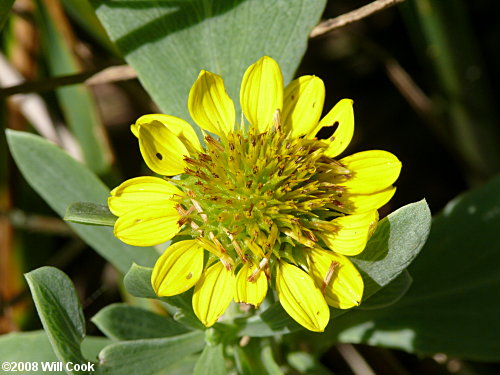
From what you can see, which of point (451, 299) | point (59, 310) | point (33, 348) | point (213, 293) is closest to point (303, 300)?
point (213, 293)

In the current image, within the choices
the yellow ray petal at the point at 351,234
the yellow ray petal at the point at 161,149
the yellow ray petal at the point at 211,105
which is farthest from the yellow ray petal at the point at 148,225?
the yellow ray petal at the point at 351,234

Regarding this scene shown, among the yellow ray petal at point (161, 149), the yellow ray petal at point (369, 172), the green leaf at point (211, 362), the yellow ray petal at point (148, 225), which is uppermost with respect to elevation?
the yellow ray petal at point (161, 149)

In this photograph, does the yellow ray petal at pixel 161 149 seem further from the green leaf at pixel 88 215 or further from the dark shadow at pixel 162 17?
the dark shadow at pixel 162 17

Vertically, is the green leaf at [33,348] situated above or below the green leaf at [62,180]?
below

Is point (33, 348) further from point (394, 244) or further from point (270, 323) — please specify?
point (394, 244)

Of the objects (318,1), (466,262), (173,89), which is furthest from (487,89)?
(173,89)

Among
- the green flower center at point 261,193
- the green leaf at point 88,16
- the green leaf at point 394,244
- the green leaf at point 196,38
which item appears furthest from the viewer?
the green leaf at point 88,16
